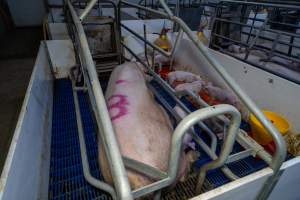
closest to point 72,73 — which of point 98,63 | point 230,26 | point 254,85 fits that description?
point 98,63

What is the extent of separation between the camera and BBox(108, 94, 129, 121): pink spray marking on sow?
1156 millimetres

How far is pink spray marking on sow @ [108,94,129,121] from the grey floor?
1.12 metres

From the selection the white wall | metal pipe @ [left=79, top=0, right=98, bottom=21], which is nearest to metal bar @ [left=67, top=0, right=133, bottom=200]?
the white wall

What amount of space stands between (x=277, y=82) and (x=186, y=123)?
134cm

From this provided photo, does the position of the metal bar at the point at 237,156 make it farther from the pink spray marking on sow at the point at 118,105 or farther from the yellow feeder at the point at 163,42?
the yellow feeder at the point at 163,42

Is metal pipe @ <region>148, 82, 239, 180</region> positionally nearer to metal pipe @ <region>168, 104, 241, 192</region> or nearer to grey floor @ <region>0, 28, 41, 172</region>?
metal pipe @ <region>168, 104, 241, 192</region>

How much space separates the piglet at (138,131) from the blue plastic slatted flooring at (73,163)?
316mm

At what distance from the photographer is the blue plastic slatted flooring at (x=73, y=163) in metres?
1.22

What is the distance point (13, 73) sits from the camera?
10.6 feet

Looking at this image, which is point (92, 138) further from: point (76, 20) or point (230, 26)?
point (230, 26)

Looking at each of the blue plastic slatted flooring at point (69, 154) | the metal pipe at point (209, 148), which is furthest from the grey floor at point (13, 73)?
the metal pipe at point (209, 148)

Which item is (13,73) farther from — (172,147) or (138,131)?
(172,147)

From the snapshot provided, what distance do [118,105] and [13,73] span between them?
2.85m

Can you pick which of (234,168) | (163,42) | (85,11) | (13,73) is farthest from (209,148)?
(13,73)
